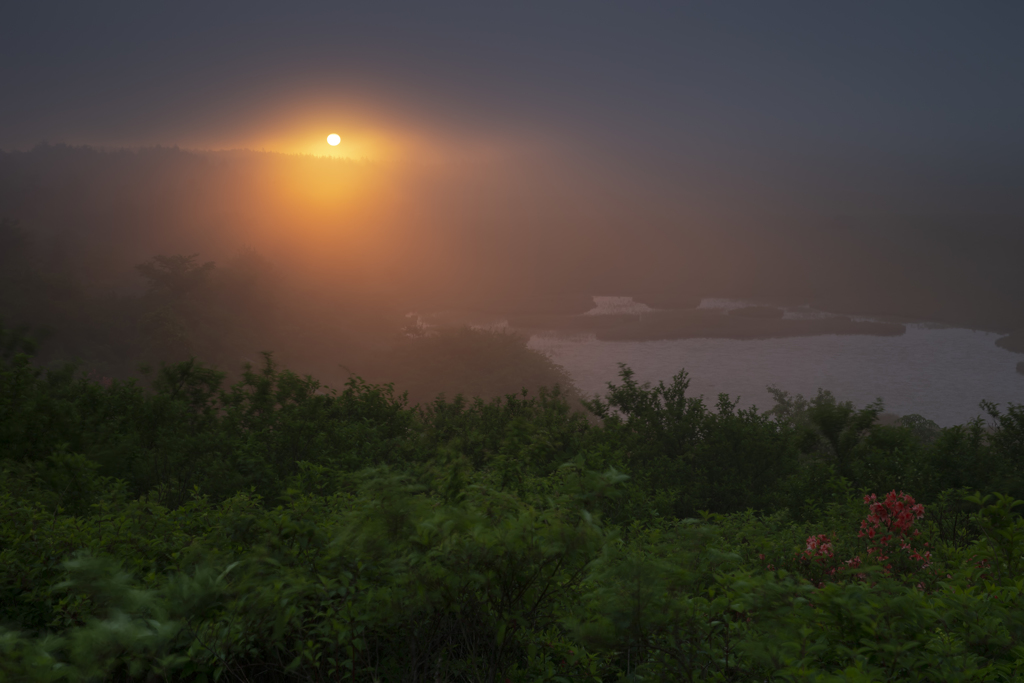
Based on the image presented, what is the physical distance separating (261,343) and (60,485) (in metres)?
64.5

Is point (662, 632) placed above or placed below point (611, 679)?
above

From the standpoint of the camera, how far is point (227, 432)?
13.1 meters

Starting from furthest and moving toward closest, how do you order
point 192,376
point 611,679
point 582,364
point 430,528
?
point 582,364 → point 192,376 → point 611,679 → point 430,528

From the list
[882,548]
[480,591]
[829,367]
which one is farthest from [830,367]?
[480,591]

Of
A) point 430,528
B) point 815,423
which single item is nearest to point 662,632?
point 430,528

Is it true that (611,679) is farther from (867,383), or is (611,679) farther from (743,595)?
(867,383)

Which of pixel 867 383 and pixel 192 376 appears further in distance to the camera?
pixel 867 383

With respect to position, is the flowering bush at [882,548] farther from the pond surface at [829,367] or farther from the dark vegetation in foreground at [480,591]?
the pond surface at [829,367]

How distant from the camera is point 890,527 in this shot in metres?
6.08

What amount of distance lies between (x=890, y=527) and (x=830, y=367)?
99.7 meters

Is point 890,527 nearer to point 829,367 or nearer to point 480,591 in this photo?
point 480,591

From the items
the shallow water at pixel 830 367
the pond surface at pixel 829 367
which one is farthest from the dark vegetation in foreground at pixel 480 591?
the shallow water at pixel 830 367

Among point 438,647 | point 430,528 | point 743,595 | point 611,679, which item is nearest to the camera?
point 743,595

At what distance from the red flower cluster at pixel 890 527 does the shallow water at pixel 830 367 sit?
225 ft
